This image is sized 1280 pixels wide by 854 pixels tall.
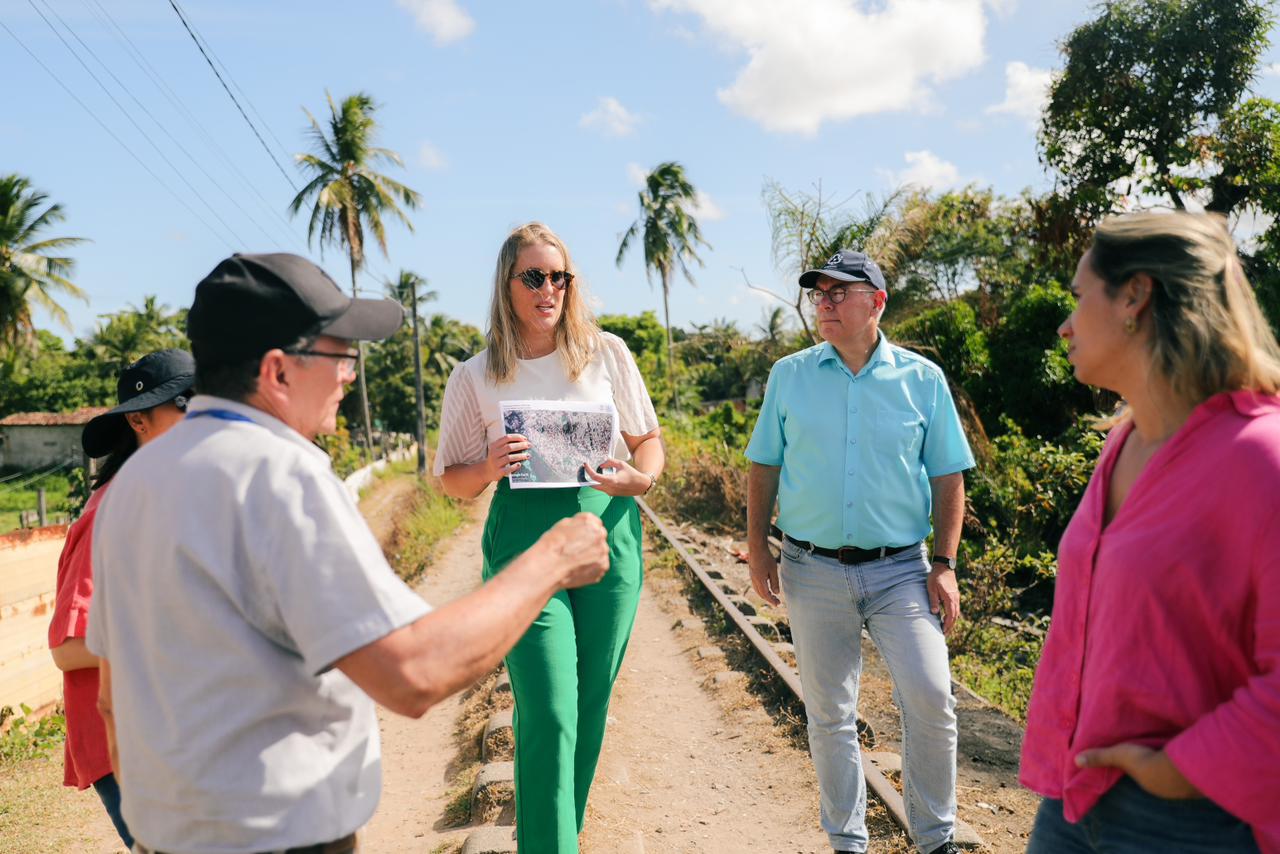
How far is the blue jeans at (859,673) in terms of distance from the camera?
3766 mm

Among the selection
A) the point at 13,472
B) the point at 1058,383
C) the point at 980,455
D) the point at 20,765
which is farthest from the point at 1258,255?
the point at 13,472

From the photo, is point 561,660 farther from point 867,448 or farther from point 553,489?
point 867,448

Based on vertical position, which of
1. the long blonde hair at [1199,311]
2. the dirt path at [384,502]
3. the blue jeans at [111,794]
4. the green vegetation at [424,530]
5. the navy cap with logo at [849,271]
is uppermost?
the navy cap with logo at [849,271]

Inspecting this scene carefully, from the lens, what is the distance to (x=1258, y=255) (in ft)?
50.9

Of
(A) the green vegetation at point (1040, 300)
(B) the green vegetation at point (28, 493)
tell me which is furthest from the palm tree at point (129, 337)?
(A) the green vegetation at point (1040, 300)

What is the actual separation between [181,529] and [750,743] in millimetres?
5124

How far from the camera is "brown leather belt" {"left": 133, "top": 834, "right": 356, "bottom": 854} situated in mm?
1761

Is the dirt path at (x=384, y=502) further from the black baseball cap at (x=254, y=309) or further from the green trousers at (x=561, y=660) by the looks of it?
the black baseball cap at (x=254, y=309)

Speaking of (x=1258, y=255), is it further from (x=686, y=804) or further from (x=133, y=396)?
(x=133, y=396)

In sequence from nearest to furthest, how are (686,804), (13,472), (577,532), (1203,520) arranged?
1. (1203,520)
2. (577,532)
3. (686,804)
4. (13,472)

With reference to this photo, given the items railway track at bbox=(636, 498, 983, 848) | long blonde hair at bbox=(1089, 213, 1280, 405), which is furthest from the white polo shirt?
railway track at bbox=(636, 498, 983, 848)

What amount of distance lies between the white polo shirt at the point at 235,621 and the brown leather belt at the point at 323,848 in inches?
0.7

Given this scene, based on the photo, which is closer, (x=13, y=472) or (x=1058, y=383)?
(x=1058, y=383)

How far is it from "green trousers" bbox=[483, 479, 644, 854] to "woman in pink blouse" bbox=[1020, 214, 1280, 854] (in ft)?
5.27
